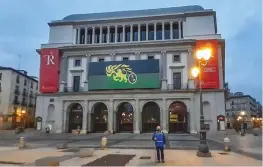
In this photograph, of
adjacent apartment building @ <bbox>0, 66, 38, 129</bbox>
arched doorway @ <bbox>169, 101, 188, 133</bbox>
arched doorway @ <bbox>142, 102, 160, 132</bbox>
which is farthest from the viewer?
adjacent apartment building @ <bbox>0, 66, 38, 129</bbox>

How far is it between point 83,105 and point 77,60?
28.7ft

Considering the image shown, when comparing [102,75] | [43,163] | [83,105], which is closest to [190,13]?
[102,75]

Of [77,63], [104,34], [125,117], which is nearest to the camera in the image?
[125,117]

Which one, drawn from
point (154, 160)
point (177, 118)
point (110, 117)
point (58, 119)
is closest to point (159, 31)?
point (177, 118)

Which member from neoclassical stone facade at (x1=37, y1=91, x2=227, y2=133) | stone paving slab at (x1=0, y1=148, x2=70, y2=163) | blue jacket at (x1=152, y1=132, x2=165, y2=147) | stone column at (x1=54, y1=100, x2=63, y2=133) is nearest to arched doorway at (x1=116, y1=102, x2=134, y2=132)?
neoclassical stone facade at (x1=37, y1=91, x2=227, y2=133)

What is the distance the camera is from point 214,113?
4112 cm

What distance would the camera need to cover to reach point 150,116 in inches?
1734

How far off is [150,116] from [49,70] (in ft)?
63.2

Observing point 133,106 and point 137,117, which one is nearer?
point 137,117

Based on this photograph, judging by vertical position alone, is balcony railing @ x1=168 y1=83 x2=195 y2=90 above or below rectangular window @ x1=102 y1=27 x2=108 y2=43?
below

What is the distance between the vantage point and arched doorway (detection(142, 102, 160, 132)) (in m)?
43.7

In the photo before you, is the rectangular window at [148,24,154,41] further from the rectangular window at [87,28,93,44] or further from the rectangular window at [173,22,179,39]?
the rectangular window at [87,28,93,44]

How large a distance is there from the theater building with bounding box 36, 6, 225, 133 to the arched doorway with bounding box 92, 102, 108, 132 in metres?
0.17

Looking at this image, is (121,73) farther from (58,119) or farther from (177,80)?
(58,119)
